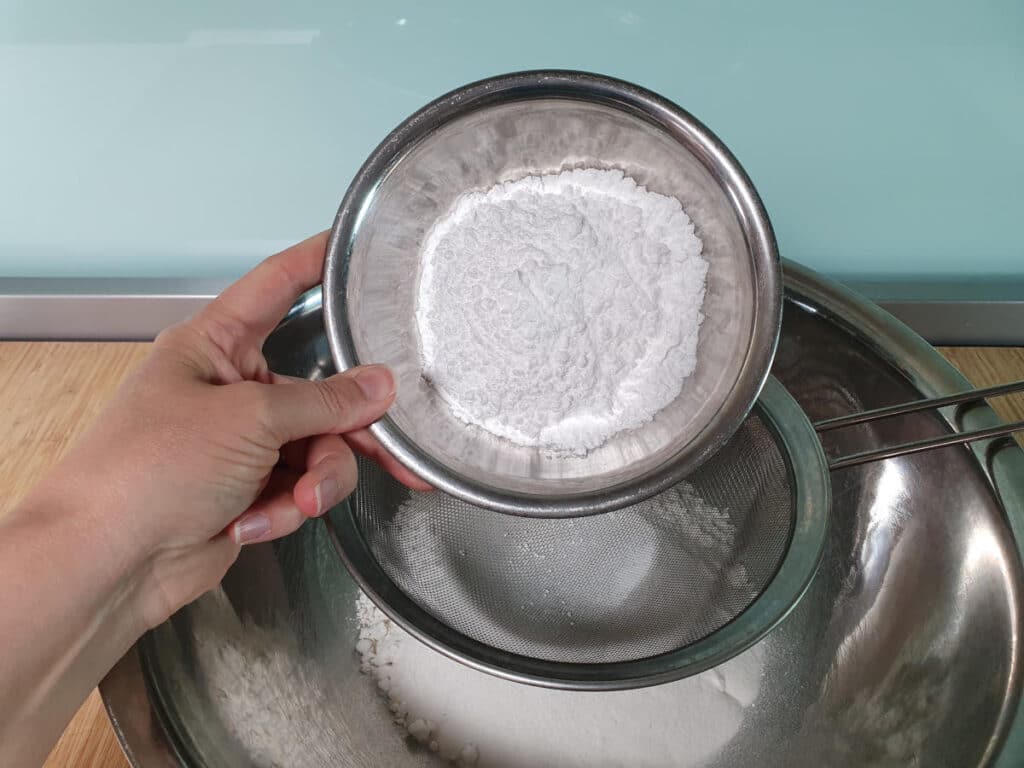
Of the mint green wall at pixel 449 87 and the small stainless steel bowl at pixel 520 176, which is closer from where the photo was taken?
the small stainless steel bowl at pixel 520 176

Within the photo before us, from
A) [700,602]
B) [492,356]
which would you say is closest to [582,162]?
[492,356]

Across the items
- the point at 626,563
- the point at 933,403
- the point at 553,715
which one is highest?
the point at 933,403

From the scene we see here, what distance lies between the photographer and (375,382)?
510mm

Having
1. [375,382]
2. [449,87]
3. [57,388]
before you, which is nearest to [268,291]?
[375,382]

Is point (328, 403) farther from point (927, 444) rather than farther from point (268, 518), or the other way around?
point (927, 444)

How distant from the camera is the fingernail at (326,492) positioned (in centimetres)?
53

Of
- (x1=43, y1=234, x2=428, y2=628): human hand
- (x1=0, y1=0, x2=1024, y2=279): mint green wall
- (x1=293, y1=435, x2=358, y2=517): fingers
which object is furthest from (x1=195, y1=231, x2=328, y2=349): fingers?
(x1=0, y1=0, x2=1024, y2=279): mint green wall

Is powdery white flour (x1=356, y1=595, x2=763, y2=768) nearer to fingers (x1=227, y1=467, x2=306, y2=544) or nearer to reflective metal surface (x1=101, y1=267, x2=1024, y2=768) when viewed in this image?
reflective metal surface (x1=101, y1=267, x2=1024, y2=768)

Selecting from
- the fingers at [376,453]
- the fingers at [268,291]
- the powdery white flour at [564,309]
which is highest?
the powdery white flour at [564,309]

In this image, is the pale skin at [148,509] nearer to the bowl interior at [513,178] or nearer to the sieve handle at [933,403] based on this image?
the bowl interior at [513,178]

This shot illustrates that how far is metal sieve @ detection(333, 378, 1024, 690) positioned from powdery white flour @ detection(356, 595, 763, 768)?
55 millimetres

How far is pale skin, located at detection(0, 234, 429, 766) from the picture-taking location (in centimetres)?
44

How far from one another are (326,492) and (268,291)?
0.17m

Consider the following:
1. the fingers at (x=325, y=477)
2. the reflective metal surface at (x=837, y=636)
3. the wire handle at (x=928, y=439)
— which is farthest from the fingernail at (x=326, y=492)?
the wire handle at (x=928, y=439)
